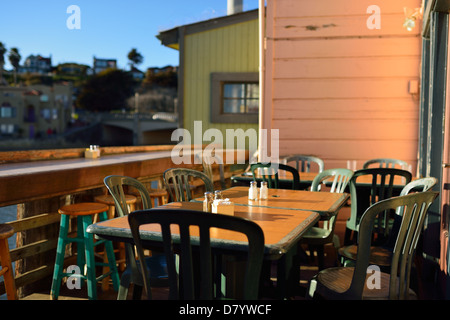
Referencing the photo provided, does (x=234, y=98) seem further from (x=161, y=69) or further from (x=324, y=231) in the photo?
(x=161, y=69)

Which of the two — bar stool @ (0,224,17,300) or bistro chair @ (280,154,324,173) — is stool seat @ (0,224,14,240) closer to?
bar stool @ (0,224,17,300)

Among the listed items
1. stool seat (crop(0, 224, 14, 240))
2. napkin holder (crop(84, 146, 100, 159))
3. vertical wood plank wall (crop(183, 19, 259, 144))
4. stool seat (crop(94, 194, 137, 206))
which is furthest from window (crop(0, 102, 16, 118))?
stool seat (crop(0, 224, 14, 240))

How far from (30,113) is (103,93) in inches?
336

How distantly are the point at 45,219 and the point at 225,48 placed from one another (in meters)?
6.74

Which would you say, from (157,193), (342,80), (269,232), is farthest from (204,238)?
(342,80)

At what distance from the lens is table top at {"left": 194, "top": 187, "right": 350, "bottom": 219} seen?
233 cm

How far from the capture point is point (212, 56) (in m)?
9.21

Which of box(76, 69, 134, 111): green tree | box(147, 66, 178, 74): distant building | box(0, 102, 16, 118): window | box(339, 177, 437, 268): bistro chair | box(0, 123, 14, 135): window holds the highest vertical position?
box(147, 66, 178, 74): distant building

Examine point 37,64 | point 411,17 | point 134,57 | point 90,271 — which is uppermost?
point 134,57

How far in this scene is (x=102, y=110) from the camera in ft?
169

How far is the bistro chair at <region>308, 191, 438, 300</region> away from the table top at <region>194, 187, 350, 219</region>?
18.2 inches

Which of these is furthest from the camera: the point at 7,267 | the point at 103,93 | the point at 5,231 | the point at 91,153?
the point at 103,93

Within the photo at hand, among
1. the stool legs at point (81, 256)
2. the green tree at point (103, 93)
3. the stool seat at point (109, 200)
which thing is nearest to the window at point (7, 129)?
the green tree at point (103, 93)

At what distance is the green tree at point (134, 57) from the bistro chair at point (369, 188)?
70772 mm
